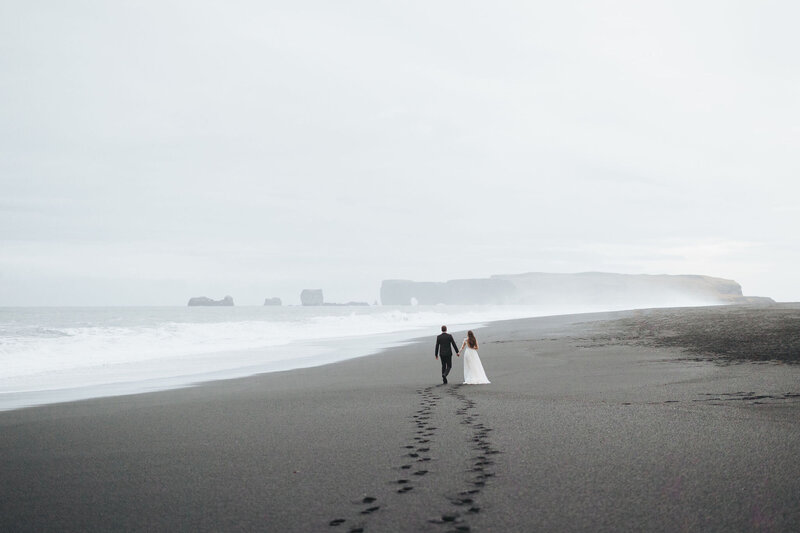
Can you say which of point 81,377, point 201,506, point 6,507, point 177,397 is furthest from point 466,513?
point 81,377

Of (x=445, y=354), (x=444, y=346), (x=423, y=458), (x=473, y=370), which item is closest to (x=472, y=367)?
(x=473, y=370)

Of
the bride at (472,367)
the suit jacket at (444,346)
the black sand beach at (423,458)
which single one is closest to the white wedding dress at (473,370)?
the bride at (472,367)

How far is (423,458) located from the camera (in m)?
6.85

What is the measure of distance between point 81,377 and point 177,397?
845 cm

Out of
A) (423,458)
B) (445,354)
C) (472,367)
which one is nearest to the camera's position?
(423,458)

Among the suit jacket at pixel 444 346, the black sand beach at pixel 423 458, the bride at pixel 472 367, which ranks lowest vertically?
the black sand beach at pixel 423 458

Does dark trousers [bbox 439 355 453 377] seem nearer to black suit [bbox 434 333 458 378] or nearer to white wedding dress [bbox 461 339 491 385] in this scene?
black suit [bbox 434 333 458 378]

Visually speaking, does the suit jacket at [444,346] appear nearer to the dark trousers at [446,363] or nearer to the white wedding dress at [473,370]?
the dark trousers at [446,363]

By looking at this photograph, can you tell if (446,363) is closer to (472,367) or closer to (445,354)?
(445,354)

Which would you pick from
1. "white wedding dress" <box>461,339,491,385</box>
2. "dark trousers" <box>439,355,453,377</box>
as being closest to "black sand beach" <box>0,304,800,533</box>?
"white wedding dress" <box>461,339,491,385</box>

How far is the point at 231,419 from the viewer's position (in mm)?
10102

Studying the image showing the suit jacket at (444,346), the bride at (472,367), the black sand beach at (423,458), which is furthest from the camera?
the suit jacket at (444,346)

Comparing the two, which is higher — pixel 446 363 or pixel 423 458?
pixel 446 363

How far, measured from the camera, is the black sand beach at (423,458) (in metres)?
4.97
